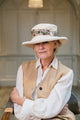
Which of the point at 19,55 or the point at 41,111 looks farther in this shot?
the point at 19,55

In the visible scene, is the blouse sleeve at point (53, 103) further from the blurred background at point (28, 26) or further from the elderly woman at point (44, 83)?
the blurred background at point (28, 26)

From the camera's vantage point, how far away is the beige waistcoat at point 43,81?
131 cm

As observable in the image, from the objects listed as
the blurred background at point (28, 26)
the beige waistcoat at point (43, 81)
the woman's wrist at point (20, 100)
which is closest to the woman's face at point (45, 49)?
the beige waistcoat at point (43, 81)

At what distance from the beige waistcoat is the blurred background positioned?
14.5ft

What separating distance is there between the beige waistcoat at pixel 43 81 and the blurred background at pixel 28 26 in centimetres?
441

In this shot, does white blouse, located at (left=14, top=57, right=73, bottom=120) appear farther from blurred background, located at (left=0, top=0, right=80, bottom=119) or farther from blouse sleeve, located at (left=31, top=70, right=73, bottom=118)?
blurred background, located at (left=0, top=0, right=80, bottom=119)

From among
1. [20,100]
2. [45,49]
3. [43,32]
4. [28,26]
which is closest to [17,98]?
[20,100]

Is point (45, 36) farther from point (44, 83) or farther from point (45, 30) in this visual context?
point (44, 83)

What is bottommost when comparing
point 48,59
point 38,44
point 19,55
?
point 19,55

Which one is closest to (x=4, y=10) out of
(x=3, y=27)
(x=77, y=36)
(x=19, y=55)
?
(x=3, y=27)

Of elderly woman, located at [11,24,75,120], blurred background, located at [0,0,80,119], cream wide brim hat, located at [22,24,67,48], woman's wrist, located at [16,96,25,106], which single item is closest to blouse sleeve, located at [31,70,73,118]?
elderly woman, located at [11,24,75,120]

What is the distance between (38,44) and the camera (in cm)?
130

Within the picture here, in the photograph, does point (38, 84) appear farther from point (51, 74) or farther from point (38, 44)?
point (38, 44)

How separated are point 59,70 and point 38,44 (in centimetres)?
25
